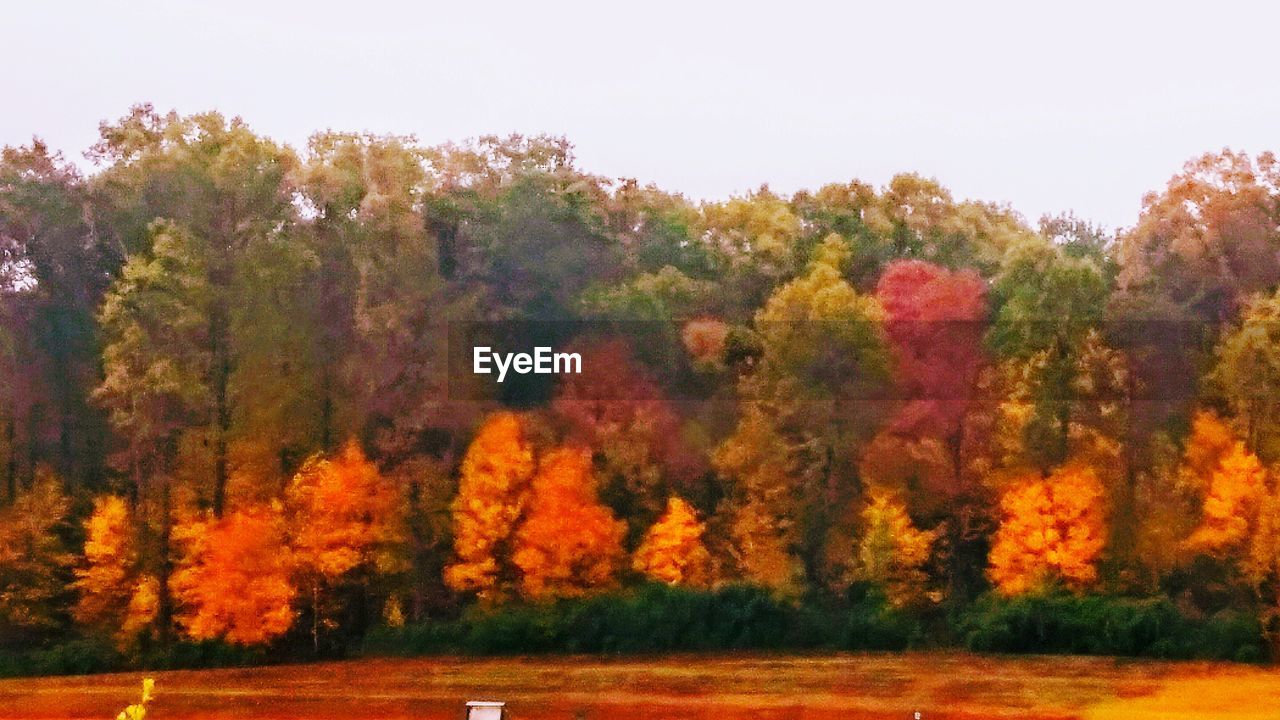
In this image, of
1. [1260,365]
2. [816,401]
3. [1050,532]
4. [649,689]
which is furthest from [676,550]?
[1260,365]

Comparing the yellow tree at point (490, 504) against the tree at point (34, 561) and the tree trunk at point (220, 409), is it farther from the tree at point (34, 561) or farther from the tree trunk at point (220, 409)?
the tree at point (34, 561)

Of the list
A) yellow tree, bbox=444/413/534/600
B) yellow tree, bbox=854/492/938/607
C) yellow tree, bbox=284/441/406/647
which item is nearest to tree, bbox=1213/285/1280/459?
yellow tree, bbox=854/492/938/607

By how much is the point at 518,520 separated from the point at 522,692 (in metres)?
1.07

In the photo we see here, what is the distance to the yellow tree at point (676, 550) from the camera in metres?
8.21

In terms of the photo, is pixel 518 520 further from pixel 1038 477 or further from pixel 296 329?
pixel 1038 477

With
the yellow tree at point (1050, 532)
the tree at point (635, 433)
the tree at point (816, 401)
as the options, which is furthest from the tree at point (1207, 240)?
the tree at point (635, 433)

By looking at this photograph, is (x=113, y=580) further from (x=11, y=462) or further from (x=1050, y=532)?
(x=1050, y=532)

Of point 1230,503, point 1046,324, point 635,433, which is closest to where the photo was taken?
point 1230,503

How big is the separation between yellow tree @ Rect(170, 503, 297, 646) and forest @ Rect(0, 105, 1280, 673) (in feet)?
0.05

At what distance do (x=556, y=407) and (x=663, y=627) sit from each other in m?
1.49

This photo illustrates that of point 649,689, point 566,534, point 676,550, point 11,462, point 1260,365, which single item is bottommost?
point 649,689

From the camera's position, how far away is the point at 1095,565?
26.7 feet

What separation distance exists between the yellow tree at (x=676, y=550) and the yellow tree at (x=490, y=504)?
80 cm

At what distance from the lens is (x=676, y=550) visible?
27.0ft
